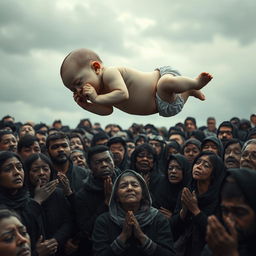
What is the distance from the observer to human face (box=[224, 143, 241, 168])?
5.78 metres

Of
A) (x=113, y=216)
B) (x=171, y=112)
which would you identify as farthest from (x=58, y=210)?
(x=171, y=112)

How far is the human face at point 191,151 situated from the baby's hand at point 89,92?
13.6 feet

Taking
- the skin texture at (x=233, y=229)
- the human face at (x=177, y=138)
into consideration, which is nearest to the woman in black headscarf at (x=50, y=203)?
the skin texture at (x=233, y=229)

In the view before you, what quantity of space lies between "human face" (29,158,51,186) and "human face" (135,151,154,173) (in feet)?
4.97

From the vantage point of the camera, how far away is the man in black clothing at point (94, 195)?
4992mm

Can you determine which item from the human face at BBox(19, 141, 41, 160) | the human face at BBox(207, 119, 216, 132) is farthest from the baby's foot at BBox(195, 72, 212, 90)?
the human face at BBox(207, 119, 216, 132)

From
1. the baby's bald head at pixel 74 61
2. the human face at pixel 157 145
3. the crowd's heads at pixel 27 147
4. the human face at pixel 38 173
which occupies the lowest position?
the human face at pixel 38 173

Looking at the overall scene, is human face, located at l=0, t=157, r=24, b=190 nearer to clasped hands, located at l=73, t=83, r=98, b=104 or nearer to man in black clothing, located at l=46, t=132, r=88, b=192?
man in black clothing, located at l=46, t=132, r=88, b=192

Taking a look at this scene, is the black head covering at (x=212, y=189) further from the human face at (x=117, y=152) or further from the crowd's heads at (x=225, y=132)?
the crowd's heads at (x=225, y=132)

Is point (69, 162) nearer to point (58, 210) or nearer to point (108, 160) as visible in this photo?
point (108, 160)

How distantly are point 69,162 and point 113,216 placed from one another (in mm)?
1650

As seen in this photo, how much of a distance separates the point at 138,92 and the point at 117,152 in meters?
3.93

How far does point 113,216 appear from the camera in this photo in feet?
14.6

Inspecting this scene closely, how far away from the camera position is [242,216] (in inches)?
95.8
